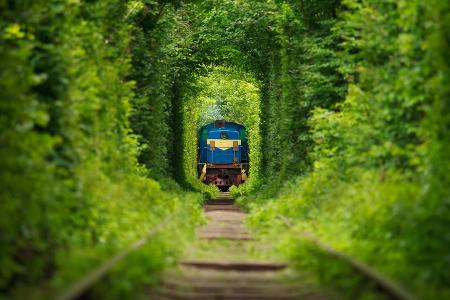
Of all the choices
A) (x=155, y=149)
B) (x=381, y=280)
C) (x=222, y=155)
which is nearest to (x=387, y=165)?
(x=381, y=280)

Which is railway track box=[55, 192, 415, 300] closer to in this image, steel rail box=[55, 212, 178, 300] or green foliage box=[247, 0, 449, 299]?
steel rail box=[55, 212, 178, 300]

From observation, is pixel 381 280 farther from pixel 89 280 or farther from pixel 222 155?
pixel 222 155

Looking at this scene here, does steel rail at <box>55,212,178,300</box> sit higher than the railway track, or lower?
higher

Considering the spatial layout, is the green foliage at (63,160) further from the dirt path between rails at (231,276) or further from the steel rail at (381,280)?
the steel rail at (381,280)

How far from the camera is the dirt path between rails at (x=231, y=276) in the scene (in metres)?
9.07

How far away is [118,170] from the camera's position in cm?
1761

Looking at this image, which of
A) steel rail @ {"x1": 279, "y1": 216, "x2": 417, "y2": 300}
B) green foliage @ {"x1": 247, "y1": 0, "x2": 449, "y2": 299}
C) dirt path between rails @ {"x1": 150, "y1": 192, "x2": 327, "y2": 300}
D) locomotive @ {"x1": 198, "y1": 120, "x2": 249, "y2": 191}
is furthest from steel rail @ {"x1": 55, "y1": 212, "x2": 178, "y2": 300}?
locomotive @ {"x1": 198, "y1": 120, "x2": 249, "y2": 191}

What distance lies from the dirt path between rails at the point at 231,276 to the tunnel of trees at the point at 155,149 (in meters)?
0.30

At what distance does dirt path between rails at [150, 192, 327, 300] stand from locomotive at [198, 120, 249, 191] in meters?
33.2

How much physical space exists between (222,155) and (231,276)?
38606 millimetres

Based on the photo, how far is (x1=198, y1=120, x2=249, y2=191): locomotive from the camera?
4903 cm

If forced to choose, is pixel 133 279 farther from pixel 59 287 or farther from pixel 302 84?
pixel 302 84

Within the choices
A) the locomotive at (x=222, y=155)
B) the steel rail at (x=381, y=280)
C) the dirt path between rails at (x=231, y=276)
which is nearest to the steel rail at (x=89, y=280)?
the dirt path between rails at (x=231, y=276)

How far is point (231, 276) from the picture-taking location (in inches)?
414
